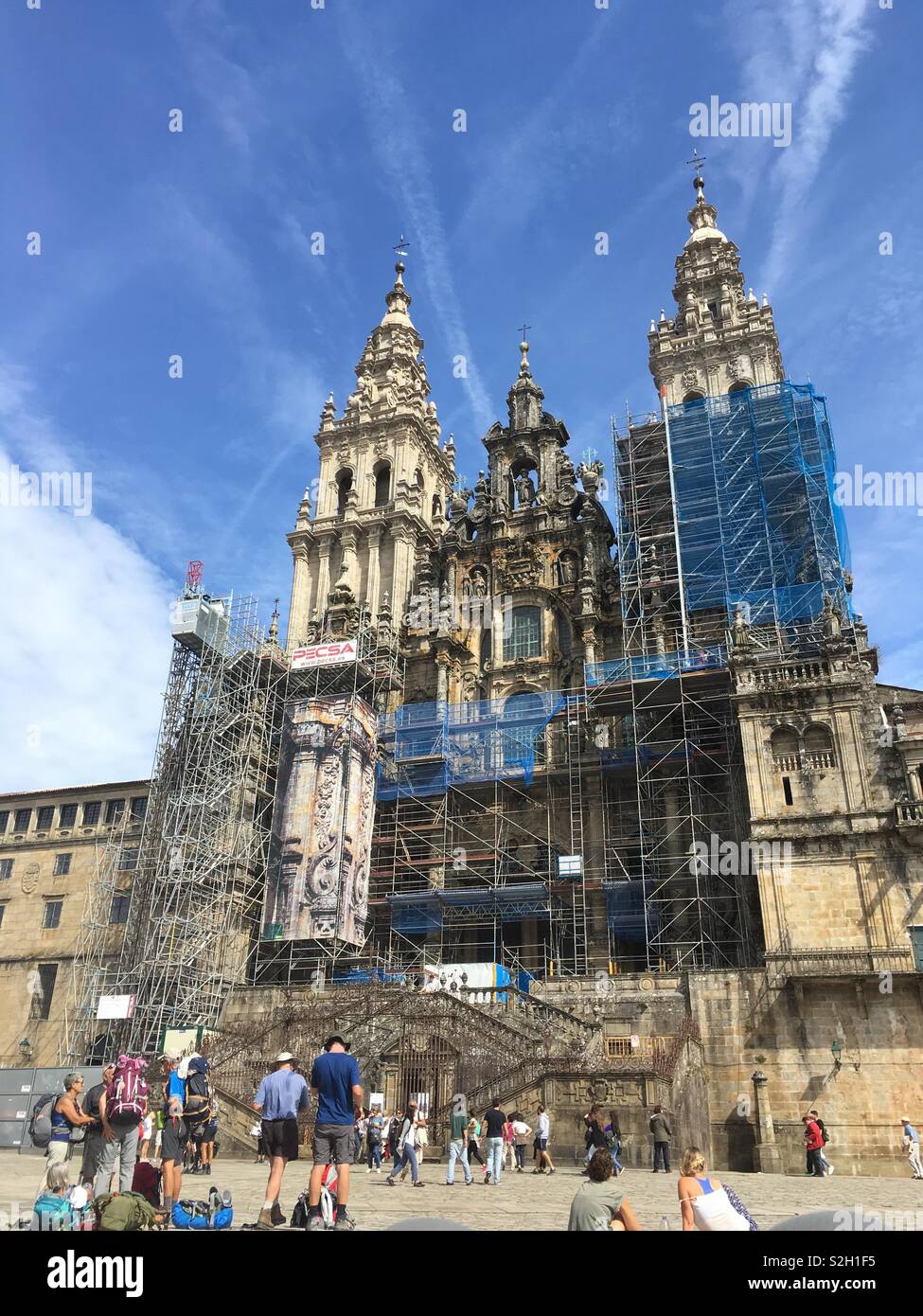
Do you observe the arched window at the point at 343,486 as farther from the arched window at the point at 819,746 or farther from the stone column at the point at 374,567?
the arched window at the point at 819,746

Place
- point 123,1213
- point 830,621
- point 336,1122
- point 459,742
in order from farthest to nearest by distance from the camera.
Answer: point 459,742
point 830,621
point 336,1122
point 123,1213

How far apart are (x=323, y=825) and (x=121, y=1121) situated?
102 ft

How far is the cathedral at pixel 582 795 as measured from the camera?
30766 millimetres

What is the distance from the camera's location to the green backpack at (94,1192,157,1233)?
25.8 feet

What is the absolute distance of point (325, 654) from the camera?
1864 inches

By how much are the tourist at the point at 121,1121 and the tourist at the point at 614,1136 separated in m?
11.2

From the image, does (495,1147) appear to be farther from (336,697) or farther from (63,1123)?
(336,697)

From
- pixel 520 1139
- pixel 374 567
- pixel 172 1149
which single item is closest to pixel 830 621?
pixel 520 1139

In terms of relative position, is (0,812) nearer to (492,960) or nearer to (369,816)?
(369,816)

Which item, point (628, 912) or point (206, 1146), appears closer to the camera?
point (206, 1146)

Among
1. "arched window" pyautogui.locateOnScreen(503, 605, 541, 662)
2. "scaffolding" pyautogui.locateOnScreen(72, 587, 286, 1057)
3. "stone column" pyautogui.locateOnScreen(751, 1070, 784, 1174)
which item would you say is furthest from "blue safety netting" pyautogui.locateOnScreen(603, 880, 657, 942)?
"scaffolding" pyautogui.locateOnScreen(72, 587, 286, 1057)

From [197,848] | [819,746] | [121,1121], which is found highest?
[819,746]

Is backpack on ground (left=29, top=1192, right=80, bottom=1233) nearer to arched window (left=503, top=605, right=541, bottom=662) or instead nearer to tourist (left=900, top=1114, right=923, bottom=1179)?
tourist (left=900, top=1114, right=923, bottom=1179)
